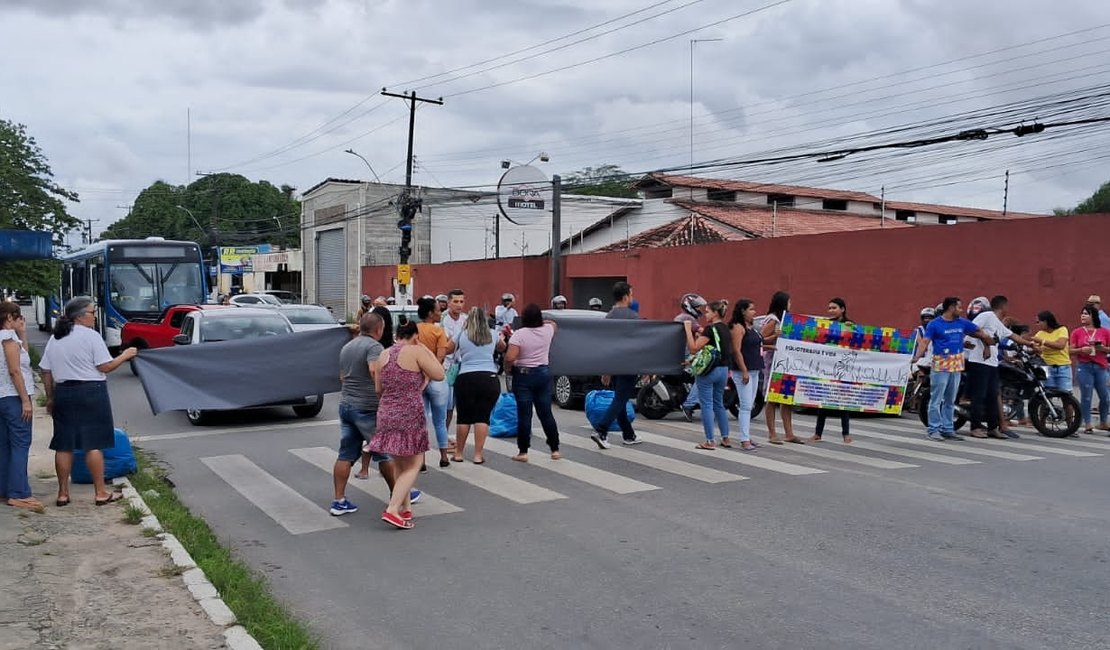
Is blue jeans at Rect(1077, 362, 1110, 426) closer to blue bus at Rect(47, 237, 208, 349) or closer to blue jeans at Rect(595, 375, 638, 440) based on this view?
blue jeans at Rect(595, 375, 638, 440)

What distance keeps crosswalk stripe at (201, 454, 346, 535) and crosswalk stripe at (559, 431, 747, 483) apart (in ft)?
12.0

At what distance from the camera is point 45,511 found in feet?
25.4

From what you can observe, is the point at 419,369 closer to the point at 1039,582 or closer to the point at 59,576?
the point at 59,576

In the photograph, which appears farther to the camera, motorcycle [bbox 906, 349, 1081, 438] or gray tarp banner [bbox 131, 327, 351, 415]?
motorcycle [bbox 906, 349, 1081, 438]

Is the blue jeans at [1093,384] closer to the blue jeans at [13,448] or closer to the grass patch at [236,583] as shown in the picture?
the grass patch at [236,583]

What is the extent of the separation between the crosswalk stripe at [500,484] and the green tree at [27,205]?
16.1 metres

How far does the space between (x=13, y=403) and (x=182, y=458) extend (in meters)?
3.05

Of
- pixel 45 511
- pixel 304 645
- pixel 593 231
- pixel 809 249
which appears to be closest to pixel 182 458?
pixel 45 511

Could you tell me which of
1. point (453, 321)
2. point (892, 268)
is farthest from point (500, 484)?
point (892, 268)

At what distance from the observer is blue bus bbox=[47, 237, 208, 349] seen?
81.3 feet

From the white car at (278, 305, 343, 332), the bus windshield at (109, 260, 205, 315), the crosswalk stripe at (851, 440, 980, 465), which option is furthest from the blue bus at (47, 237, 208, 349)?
the crosswalk stripe at (851, 440, 980, 465)

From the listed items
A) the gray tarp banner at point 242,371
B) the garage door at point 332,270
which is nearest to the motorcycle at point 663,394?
the gray tarp banner at point 242,371

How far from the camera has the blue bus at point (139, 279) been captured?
81.3 ft

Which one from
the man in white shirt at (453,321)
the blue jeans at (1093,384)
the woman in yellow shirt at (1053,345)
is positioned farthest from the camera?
the blue jeans at (1093,384)
